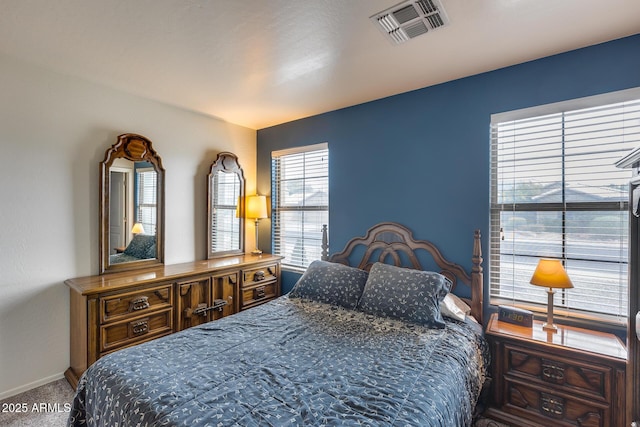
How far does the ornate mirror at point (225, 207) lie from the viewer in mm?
3488

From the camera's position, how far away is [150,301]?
251 centimetres

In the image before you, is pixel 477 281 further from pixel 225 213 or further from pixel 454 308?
pixel 225 213

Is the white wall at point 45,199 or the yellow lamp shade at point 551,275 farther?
the white wall at point 45,199

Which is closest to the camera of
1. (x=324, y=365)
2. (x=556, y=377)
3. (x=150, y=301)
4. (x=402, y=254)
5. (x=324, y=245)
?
(x=324, y=365)

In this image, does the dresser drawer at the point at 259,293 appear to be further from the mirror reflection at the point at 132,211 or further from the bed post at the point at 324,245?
the mirror reflection at the point at 132,211

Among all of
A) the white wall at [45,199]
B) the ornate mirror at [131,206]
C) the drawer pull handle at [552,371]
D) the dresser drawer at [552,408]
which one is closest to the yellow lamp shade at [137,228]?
the ornate mirror at [131,206]

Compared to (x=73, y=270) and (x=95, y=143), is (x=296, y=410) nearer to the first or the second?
A: (x=73, y=270)

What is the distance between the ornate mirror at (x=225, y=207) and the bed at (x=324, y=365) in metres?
1.43

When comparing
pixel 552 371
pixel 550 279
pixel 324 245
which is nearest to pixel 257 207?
pixel 324 245

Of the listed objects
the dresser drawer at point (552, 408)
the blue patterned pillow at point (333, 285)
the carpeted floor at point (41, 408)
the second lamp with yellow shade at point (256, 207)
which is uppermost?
the second lamp with yellow shade at point (256, 207)

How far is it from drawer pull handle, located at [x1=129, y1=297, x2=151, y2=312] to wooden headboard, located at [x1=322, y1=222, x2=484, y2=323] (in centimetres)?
172

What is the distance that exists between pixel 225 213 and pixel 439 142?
8.41ft

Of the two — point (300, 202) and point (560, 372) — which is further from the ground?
point (300, 202)

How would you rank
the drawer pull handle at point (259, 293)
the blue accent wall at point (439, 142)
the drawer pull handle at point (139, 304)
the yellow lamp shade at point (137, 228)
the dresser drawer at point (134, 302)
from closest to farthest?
1. the blue accent wall at point (439, 142)
2. the dresser drawer at point (134, 302)
3. the drawer pull handle at point (139, 304)
4. the yellow lamp shade at point (137, 228)
5. the drawer pull handle at point (259, 293)
